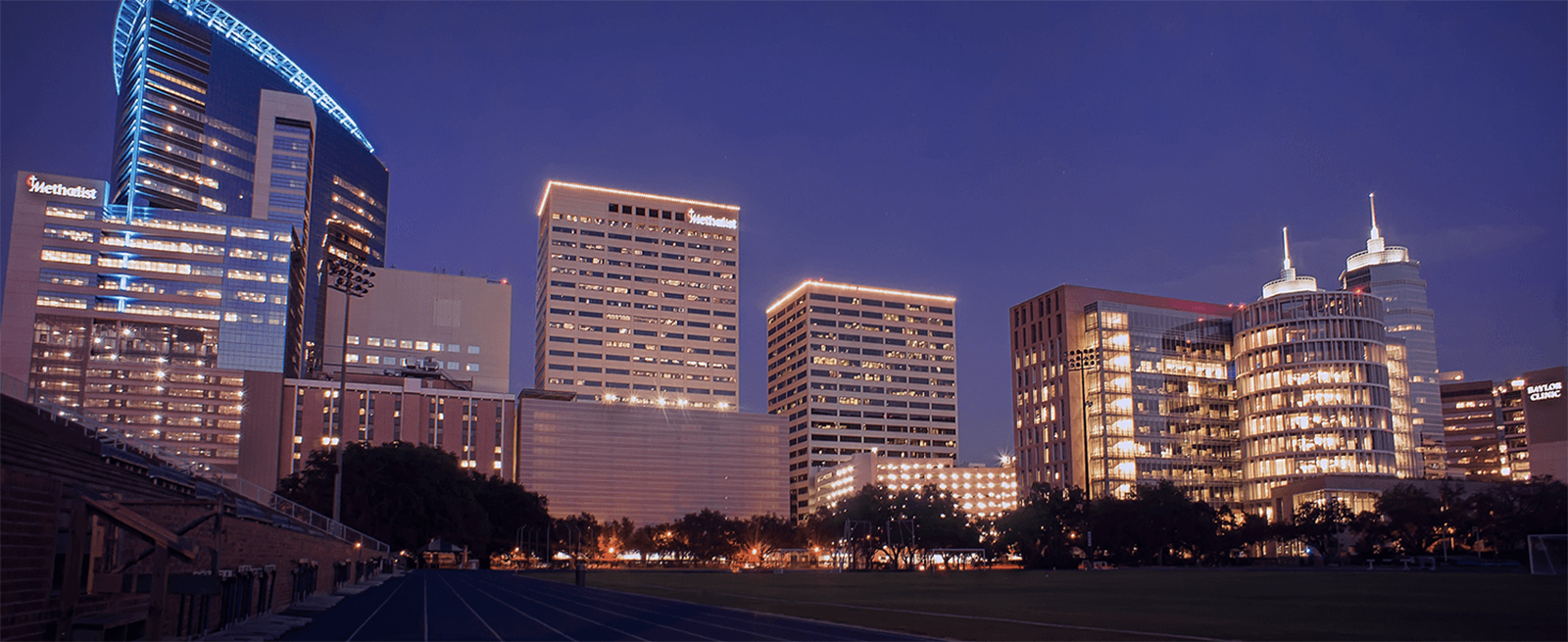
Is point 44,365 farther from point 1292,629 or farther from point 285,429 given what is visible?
point 1292,629

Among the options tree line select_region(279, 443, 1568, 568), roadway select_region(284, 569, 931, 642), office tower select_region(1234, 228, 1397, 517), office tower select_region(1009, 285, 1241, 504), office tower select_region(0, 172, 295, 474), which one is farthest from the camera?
office tower select_region(0, 172, 295, 474)

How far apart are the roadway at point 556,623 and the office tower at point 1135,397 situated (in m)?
130

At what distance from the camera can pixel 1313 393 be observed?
484 feet

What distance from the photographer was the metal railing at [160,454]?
2809cm

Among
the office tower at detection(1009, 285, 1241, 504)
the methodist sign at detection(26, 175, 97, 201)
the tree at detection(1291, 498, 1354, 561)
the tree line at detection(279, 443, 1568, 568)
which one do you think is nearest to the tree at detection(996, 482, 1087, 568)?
the tree line at detection(279, 443, 1568, 568)

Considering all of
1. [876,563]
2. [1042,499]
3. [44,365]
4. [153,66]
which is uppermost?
[153,66]

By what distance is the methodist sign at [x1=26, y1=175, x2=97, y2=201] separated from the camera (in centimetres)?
16850

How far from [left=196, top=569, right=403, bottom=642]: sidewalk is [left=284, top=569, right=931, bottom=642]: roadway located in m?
0.39

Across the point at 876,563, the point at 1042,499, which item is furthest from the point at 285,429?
the point at 1042,499

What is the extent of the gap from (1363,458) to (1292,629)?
448 ft

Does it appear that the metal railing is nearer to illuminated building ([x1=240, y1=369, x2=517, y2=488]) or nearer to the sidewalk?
the sidewalk

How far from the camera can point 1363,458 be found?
142625mm

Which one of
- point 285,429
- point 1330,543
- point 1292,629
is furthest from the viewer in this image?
point 285,429

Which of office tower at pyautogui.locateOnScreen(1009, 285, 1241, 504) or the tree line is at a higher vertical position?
office tower at pyautogui.locateOnScreen(1009, 285, 1241, 504)
